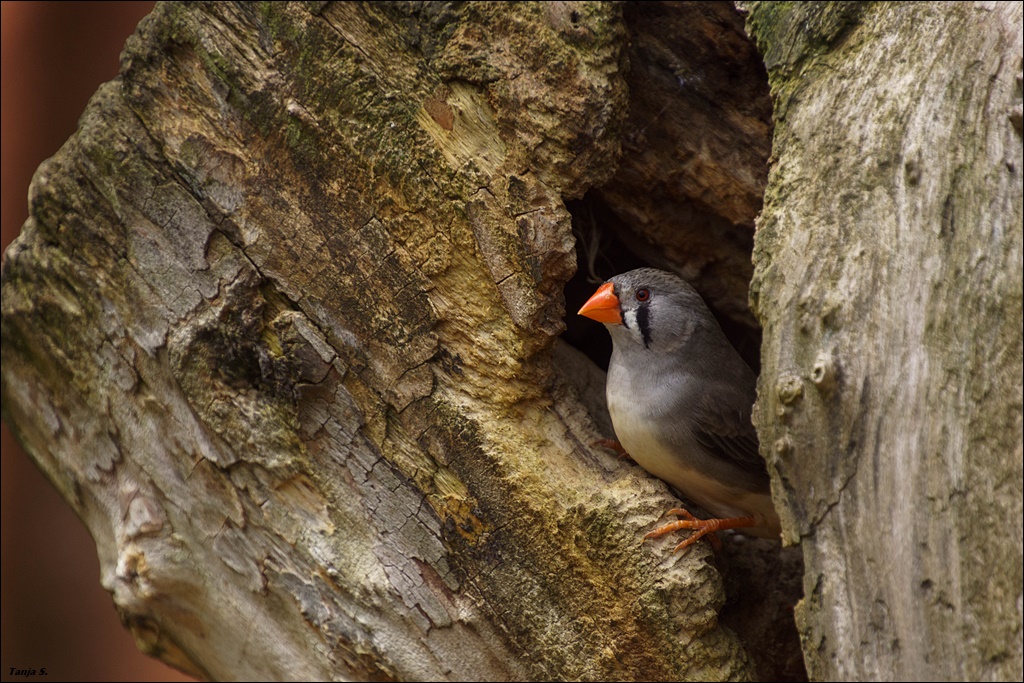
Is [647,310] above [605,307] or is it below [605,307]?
below

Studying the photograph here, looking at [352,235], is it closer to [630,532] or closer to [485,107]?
[485,107]

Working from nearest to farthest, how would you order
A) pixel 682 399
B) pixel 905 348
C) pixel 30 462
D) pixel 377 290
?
pixel 905 348, pixel 377 290, pixel 682 399, pixel 30 462

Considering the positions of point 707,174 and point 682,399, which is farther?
point 707,174

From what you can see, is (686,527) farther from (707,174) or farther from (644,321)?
(707,174)

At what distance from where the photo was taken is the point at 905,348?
2248mm

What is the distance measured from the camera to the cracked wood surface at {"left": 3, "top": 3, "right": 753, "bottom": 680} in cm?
307

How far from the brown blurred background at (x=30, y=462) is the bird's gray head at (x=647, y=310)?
9.73 feet

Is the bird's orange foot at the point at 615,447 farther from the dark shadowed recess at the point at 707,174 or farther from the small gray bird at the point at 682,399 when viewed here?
the dark shadowed recess at the point at 707,174

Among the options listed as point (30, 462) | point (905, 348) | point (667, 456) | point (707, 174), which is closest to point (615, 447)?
point (667, 456)

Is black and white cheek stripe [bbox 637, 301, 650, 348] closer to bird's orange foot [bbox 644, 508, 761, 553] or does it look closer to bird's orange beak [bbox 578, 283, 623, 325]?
bird's orange beak [bbox 578, 283, 623, 325]

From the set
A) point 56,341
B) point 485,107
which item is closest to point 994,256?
point 485,107

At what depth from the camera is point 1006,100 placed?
232cm

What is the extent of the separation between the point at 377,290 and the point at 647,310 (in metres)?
1.09

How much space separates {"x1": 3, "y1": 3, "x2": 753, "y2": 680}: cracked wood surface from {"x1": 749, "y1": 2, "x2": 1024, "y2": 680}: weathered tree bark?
819 millimetres
